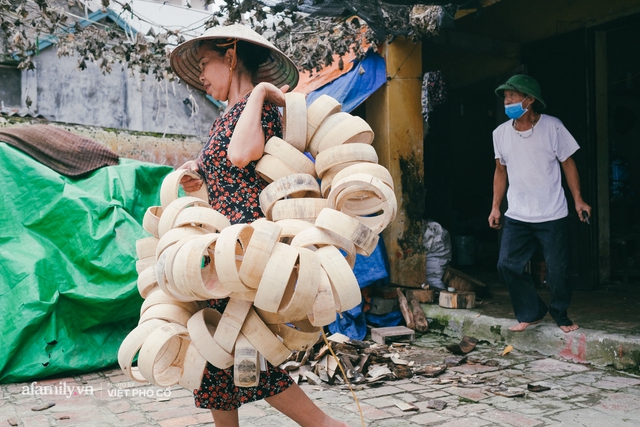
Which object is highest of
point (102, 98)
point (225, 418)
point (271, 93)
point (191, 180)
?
point (102, 98)

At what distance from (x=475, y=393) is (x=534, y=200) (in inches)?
69.0

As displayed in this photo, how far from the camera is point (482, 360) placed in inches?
182

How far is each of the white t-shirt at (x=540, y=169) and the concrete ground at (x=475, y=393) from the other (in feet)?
3.21

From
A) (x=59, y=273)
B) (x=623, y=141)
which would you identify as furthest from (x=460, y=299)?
(x=623, y=141)

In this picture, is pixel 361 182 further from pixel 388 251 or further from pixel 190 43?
pixel 388 251

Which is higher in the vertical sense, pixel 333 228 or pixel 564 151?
pixel 564 151

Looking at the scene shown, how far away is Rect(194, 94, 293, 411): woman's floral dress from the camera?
227 cm

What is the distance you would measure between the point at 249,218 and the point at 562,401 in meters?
2.49

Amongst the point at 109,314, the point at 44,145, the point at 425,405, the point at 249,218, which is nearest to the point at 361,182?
the point at 249,218

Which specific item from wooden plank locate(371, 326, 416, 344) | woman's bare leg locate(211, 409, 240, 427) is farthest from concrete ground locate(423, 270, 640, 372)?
woman's bare leg locate(211, 409, 240, 427)

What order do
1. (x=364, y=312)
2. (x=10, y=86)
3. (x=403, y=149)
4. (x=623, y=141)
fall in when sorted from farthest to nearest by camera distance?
(x=10, y=86) < (x=623, y=141) < (x=403, y=149) < (x=364, y=312)

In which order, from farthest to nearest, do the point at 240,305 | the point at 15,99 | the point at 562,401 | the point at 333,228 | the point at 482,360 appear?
the point at 15,99 < the point at 482,360 < the point at 562,401 < the point at 240,305 < the point at 333,228

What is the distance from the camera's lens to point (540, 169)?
4684 millimetres

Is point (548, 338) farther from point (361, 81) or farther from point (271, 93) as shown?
point (271, 93)
